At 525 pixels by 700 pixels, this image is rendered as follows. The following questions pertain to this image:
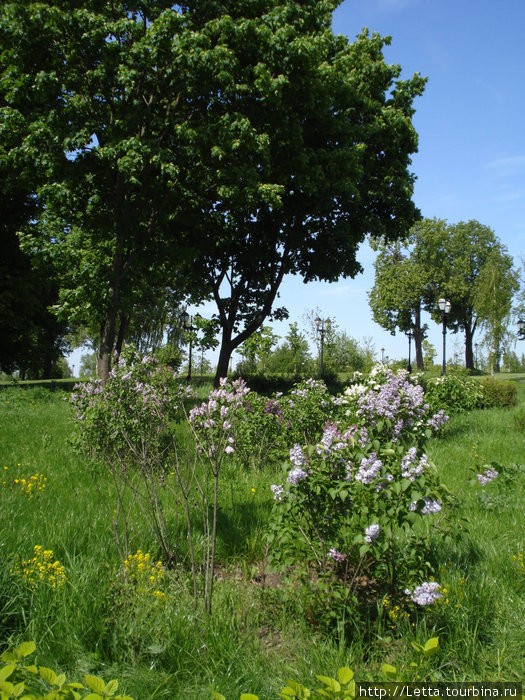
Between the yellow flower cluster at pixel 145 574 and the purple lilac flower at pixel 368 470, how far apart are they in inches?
55.5

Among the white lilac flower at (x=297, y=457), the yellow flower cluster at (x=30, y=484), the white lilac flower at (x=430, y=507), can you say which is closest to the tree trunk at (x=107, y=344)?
the yellow flower cluster at (x=30, y=484)

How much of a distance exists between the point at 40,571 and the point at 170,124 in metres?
11.3

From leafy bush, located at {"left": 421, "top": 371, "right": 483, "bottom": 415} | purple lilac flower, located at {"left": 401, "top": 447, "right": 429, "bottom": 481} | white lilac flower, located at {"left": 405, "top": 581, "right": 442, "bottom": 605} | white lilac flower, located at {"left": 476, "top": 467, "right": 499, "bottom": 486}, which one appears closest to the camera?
white lilac flower, located at {"left": 405, "top": 581, "right": 442, "bottom": 605}

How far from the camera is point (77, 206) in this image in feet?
41.0

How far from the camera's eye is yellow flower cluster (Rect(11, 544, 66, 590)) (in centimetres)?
284

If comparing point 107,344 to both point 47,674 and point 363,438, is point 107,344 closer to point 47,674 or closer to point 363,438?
point 363,438

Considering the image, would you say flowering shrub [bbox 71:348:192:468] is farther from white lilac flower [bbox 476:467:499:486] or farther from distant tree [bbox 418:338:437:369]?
distant tree [bbox 418:338:437:369]

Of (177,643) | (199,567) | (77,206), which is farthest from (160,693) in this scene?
(77,206)

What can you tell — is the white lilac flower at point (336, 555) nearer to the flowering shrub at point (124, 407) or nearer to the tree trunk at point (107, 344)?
the flowering shrub at point (124, 407)

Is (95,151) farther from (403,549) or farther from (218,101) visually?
(403,549)

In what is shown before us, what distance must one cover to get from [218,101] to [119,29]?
2711 millimetres

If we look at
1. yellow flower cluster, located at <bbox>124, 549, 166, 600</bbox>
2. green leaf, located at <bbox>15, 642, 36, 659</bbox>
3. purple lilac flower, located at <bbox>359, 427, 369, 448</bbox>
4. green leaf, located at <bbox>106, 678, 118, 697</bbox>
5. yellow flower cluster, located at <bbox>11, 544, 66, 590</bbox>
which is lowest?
yellow flower cluster, located at <bbox>124, 549, 166, 600</bbox>

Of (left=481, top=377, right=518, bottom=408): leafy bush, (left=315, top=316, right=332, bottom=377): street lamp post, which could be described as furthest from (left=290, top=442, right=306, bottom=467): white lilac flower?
(left=315, top=316, right=332, bottom=377): street lamp post

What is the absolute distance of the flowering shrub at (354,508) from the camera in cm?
258
